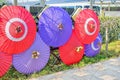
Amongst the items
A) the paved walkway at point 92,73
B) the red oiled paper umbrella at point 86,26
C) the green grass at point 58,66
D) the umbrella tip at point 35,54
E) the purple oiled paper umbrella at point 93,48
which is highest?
the red oiled paper umbrella at point 86,26

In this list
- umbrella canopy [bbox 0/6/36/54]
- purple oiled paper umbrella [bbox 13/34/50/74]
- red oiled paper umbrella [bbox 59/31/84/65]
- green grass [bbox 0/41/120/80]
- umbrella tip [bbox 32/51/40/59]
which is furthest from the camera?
red oiled paper umbrella [bbox 59/31/84/65]

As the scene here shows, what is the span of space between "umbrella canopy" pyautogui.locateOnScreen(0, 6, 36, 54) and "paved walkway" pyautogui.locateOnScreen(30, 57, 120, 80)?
998mm

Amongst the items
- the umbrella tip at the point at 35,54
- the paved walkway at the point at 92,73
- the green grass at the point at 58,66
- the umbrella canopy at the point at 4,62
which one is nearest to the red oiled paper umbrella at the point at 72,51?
the green grass at the point at 58,66

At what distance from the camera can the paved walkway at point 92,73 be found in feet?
21.3

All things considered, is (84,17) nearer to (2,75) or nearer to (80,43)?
(80,43)

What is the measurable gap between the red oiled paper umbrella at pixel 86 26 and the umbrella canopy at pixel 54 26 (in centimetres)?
44

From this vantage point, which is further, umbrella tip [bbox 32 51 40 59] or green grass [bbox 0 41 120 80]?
umbrella tip [bbox 32 51 40 59]

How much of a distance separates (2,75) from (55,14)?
225cm

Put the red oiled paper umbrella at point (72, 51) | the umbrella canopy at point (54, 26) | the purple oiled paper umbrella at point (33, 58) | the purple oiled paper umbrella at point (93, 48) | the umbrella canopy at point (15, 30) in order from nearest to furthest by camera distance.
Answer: the umbrella canopy at point (15, 30), the purple oiled paper umbrella at point (33, 58), the umbrella canopy at point (54, 26), the red oiled paper umbrella at point (72, 51), the purple oiled paper umbrella at point (93, 48)

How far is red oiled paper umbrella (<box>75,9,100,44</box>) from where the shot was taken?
7.93 metres

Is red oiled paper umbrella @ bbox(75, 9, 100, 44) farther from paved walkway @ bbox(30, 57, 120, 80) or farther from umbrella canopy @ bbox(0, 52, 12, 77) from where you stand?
umbrella canopy @ bbox(0, 52, 12, 77)

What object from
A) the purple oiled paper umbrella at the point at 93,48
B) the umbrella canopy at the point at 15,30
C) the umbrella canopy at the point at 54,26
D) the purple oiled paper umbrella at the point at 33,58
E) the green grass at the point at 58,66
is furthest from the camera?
the purple oiled paper umbrella at the point at 93,48

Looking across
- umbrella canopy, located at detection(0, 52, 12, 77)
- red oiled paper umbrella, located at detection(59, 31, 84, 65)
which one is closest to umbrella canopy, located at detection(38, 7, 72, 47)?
red oiled paper umbrella, located at detection(59, 31, 84, 65)

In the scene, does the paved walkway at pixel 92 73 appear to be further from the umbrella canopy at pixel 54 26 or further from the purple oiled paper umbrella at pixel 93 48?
the umbrella canopy at pixel 54 26
